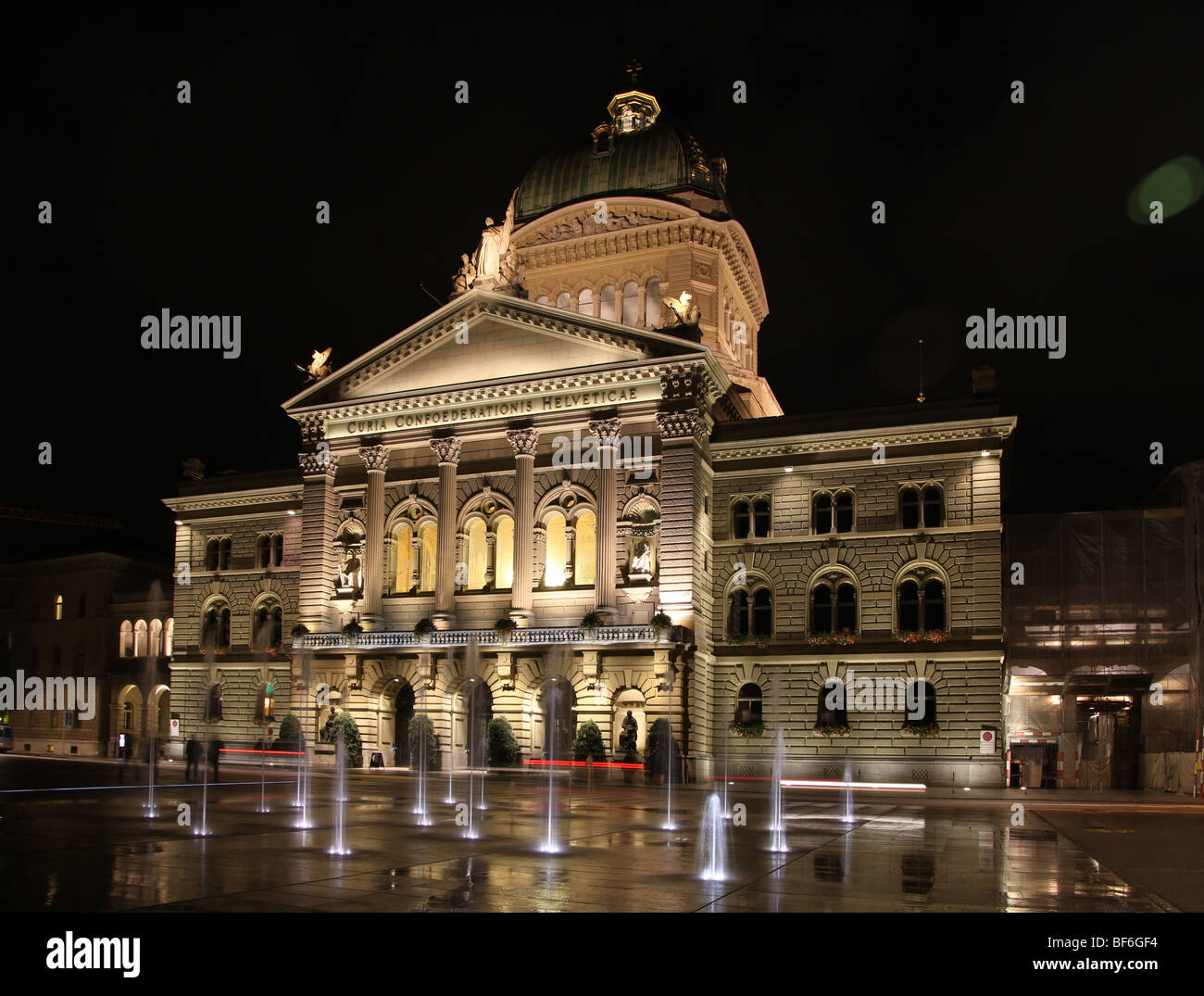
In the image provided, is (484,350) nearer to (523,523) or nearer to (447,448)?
(447,448)

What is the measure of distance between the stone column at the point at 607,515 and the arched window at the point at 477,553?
5872 millimetres

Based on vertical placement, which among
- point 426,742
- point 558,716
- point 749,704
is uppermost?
point 749,704

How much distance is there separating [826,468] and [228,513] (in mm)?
A: 32003

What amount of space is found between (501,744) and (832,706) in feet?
44.8

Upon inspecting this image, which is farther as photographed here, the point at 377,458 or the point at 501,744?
the point at 377,458

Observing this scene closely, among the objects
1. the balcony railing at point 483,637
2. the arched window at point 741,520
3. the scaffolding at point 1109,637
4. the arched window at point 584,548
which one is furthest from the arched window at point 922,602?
the arched window at point 584,548

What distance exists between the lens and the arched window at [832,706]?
4797cm

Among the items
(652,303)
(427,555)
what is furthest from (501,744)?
(652,303)

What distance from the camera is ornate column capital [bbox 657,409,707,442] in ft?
Result: 155

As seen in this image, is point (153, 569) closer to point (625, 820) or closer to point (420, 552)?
point (420, 552)

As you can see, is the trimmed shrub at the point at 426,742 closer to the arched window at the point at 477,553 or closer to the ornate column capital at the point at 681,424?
the arched window at the point at 477,553

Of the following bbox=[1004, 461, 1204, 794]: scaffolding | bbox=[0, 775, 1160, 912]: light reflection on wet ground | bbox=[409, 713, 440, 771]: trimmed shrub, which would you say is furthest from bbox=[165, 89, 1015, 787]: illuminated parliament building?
bbox=[0, 775, 1160, 912]: light reflection on wet ground

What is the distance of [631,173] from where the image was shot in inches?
2532
